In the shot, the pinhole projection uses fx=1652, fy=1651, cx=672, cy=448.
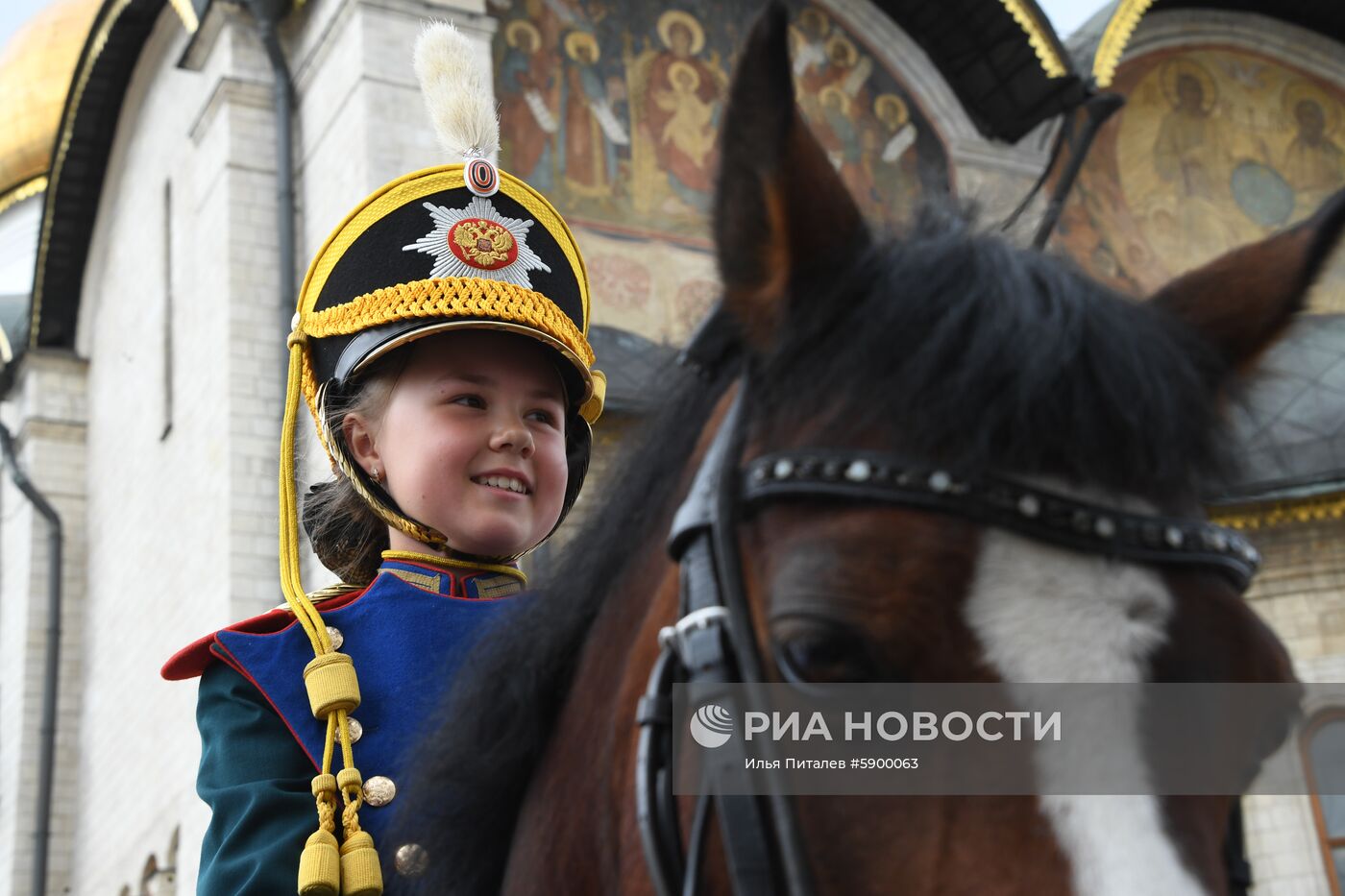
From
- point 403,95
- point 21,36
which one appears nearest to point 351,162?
point 403,95

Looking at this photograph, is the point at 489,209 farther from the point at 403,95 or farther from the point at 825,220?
the point at 403,95

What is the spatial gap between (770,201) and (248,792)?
3.42ft

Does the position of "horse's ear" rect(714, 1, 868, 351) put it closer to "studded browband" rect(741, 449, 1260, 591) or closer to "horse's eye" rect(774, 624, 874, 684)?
"studded browband" rect(741, 449, 1260, 591)

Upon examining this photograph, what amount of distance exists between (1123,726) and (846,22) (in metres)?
12.4

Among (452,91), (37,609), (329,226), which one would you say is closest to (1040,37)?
(329,226)

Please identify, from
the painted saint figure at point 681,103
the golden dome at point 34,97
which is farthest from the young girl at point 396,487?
the golden dome at point 34,97

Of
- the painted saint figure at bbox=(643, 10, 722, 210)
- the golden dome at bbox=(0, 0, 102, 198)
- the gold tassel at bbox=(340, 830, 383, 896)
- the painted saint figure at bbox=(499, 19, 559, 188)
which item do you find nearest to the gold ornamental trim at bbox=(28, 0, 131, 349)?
the painted saint figure at bbox=(499, 19, 559, 188)

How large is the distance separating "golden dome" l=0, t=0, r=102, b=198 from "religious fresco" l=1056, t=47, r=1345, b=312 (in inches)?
556

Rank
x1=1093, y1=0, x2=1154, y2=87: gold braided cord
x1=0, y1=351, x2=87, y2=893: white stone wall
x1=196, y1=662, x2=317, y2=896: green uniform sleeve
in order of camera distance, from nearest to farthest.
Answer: x1=196, y1=662, x2=317, y2=896: green uniform sleeve, x1=1093, y1=0, x2=1154, y2=87: gold braided cord, x1=0, y1=351, x2=87, y2=893: white stone wall

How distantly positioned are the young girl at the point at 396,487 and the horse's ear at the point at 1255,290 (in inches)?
33.7

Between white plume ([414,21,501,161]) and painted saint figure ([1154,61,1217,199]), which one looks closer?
white plume ([414,21,501,161])

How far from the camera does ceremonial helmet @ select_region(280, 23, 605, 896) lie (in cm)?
222

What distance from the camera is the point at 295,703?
6.68 feet

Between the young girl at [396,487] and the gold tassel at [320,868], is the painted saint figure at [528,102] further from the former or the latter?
the gold tassel at [320,868]
